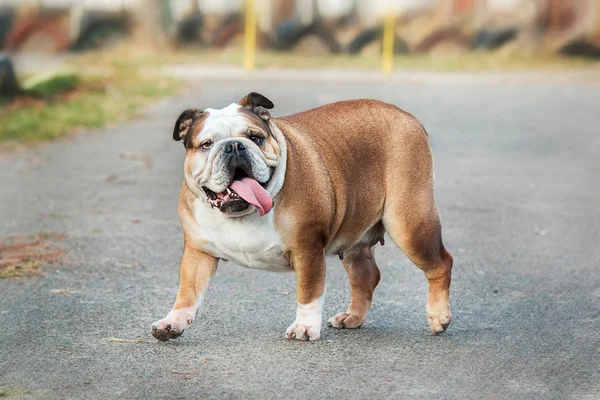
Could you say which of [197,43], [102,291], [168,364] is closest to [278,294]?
[102,291]

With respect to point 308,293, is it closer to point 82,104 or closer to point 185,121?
point 185,121

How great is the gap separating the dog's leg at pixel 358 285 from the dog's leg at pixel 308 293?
1.22 ft

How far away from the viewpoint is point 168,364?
5406 mm

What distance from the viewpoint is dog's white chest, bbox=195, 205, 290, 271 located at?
559cm

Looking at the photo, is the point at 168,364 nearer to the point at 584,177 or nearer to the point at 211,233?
the point at 211,233

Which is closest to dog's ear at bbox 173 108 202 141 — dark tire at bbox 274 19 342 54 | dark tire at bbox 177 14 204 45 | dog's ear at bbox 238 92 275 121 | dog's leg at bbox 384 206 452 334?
dog's ear at bbox 238 92 275 121

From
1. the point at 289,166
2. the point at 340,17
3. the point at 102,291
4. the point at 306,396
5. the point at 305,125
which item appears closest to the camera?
the point at 306,396

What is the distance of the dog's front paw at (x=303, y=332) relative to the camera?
19.0 feet

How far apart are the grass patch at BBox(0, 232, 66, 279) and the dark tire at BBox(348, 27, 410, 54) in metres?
19.8

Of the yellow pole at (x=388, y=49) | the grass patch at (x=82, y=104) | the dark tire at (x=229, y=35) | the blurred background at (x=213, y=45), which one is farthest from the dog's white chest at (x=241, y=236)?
the dark tire at (x=229, y=35)

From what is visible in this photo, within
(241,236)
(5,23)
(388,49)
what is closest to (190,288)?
(241,236)

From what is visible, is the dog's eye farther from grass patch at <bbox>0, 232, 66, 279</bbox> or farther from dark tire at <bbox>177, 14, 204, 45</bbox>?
dark tire at <bbox>177, 14, 204, 45</bbox>

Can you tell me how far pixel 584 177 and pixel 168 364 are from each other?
730 centimetres

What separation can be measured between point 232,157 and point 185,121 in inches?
20.2
